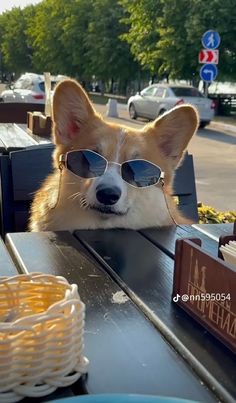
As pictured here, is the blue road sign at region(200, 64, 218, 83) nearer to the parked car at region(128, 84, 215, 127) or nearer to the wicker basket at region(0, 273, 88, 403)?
the parked car at region(128, 84, 215, 127)

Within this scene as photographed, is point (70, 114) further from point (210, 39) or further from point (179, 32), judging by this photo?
point (179, 32)

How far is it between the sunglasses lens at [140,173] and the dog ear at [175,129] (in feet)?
0.75

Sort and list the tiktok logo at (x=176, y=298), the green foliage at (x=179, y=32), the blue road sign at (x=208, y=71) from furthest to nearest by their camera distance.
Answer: the green foliage at (x=179, y=32), the blue road sign at (x=208, y=71), the tiktok logo at (x=176, y=298)

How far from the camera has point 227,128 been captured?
75.3 feet

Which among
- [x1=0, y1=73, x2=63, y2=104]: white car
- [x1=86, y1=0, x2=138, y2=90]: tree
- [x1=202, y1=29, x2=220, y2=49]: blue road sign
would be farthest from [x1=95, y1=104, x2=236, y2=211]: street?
[x1=86, y1=0, x2=138, y2=90]: tree

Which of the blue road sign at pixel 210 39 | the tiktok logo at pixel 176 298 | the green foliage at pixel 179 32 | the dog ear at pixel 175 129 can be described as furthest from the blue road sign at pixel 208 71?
the tiktok logo at pixel 176 298

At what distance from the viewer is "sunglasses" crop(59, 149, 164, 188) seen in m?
2.76

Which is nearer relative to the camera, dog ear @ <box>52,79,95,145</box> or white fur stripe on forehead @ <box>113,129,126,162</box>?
white fur stripe on forehead @ <box>113,129,126,162</box>

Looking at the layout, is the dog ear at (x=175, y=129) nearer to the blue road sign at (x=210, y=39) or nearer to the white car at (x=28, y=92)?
the blue road sign at (x=210, y=39)

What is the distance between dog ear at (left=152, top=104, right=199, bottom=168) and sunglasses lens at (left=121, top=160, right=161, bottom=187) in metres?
0.23

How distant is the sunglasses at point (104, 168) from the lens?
2.76m

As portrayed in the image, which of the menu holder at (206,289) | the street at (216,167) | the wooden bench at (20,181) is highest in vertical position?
the menu holder at (206,289)

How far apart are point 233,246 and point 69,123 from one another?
5.12 ft

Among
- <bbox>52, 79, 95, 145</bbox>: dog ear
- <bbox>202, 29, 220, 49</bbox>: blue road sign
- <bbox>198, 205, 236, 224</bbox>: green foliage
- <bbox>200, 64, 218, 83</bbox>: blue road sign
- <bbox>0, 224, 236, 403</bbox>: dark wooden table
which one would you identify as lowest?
<bbox>198, 205, 236, 224</bbox>: green foliage
